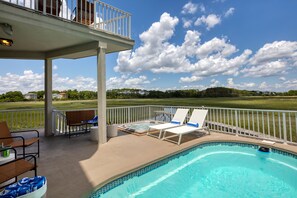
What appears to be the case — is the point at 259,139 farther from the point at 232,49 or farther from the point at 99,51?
the point at 232,49

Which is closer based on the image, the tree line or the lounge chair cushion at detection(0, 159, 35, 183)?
the lounge chair cushion at detection(0, 159, 35, 183)

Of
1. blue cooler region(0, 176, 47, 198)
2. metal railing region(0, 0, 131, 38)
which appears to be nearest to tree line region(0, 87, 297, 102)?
metal railing region(0, 0, 131, 38)

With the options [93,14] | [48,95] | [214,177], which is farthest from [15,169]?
[93,14]

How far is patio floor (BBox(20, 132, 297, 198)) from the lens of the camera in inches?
117

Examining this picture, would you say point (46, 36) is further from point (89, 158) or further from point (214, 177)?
point (214, 177)

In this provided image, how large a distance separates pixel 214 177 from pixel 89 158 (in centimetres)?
309

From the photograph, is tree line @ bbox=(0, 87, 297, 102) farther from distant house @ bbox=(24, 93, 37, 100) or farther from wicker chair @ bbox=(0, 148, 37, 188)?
wicker chair @ bbox=(0, 148, 37, 188)


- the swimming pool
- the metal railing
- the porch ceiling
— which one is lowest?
the swimming pool

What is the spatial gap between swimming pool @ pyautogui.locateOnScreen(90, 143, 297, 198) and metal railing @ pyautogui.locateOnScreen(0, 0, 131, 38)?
443 cm

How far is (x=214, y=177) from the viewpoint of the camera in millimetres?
3744

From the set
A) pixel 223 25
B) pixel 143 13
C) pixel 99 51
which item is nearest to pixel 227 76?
pixel 223 25

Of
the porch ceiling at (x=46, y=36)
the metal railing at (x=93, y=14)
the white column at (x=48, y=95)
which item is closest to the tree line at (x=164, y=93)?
the white column at (x=48, y=95)

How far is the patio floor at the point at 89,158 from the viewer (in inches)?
117

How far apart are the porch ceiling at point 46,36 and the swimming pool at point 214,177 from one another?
3.99 meters
